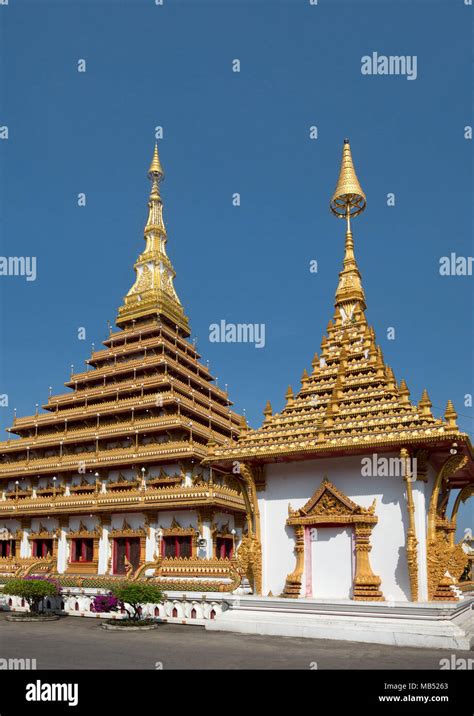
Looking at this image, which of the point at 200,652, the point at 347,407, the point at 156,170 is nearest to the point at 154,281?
the point at 156,170

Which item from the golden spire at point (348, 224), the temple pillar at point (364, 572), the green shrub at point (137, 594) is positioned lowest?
the green shrub at point (137, 594)

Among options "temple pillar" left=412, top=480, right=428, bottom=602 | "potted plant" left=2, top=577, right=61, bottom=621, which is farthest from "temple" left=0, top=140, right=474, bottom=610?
"potted plant" left=2, top=577, right=61, bottom=621

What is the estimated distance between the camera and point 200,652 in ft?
52.4

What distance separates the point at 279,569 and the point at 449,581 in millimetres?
5452

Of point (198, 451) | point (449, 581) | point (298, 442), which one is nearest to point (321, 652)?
point (449, 581)

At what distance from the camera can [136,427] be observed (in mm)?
40188

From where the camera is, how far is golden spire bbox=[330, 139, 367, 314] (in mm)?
25484

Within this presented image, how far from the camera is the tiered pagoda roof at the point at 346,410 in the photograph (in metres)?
18.8

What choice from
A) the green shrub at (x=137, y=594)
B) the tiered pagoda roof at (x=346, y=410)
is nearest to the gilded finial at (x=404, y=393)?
the tiered pagoda roof at (x=346, y=410)

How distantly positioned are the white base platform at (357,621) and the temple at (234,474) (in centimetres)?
65

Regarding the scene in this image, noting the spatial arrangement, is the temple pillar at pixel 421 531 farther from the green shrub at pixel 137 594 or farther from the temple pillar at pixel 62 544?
the temple pillar at pixel 62 544

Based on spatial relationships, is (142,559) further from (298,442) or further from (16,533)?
(298,442)

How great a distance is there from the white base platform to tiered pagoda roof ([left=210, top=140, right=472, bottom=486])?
451 cm
